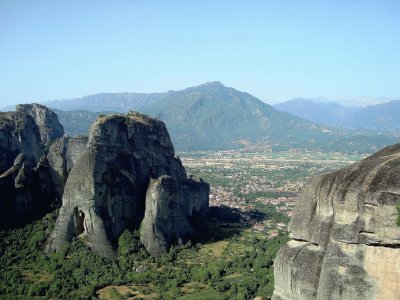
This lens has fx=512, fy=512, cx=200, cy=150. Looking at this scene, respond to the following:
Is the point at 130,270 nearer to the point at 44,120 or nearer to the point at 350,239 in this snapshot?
the point at 350,239

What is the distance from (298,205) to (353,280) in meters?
4.48

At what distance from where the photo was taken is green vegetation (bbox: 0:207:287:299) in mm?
34188

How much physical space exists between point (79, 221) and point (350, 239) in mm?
28651

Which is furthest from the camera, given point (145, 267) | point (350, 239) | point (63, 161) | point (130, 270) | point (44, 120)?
point (44, 120)

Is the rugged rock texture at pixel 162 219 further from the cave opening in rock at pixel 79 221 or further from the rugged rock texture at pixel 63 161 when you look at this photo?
the rugged rock texture at pixel 63 161

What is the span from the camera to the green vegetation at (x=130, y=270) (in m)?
34.2

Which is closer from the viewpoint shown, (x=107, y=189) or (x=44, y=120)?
(x=107, y=189)

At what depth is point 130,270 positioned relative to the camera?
3831cm

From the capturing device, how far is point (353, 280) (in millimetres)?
16375

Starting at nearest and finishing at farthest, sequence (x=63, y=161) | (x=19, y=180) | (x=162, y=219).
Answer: (x=162, y=219)
(x=19, y=180)
(x=63, y=161)

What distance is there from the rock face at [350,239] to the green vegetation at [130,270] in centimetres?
1399

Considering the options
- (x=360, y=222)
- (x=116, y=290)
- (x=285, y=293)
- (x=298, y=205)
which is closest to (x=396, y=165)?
(x=360, y=222)

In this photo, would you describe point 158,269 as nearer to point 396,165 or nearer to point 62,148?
point 62,148

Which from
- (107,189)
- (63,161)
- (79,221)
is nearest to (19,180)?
(63,161)
